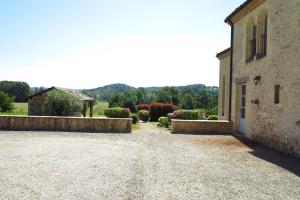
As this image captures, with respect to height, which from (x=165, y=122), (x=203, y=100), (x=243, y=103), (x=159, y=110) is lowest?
(x=165, y=122)

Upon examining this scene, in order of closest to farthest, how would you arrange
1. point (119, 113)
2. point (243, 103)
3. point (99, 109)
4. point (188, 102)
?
1. point (243, 103)
2. point (119, 113)
3. point (99, 109)
4. point (188, 102)

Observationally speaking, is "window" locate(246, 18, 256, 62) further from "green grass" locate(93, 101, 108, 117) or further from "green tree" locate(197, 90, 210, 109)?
"green tree" locate(197, 90, 210, 109)

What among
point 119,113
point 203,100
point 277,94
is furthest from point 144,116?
point 203,100

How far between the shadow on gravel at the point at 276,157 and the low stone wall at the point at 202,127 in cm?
311

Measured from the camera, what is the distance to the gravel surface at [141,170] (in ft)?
20.5

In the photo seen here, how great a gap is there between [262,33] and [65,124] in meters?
8.95

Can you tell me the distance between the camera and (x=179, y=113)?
19.7 metres

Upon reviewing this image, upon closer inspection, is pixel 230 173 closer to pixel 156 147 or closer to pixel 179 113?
pixel 156 147

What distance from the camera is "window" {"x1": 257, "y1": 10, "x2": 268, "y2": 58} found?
1345 cm

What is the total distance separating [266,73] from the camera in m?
12.5

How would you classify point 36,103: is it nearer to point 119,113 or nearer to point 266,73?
point 119,113

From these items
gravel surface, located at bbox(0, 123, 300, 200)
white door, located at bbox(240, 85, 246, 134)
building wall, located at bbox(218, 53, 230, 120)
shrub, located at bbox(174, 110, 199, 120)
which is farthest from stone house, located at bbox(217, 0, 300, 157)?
shrub, located at bbox(174, 110, 199, 120)

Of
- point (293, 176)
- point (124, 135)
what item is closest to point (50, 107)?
point (124, 135)

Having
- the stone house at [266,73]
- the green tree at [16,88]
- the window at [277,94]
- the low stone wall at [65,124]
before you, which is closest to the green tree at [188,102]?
the green tree at [16,88]
